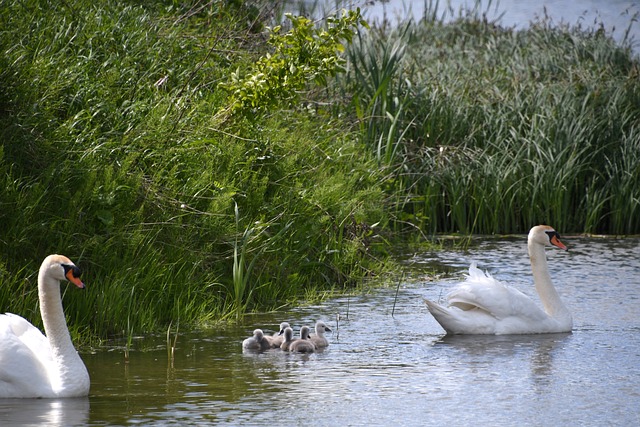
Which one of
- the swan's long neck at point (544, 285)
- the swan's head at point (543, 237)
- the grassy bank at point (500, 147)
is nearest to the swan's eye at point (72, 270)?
the swan's long neck at point (544, 285)

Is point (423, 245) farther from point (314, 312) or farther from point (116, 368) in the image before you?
point (116, 368)

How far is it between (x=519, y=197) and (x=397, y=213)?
84.0 inches

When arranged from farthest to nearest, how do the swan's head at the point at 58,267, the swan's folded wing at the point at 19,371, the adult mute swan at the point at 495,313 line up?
the adult mute swan at the point at 495,313 < the swan's head at the point at 58,267 < the swan's folded wing at the point at 19,371

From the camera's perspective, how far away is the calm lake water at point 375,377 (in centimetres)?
652

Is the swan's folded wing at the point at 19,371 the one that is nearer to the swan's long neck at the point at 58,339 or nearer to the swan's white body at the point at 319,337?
the swan's long neck at the point at 58,339

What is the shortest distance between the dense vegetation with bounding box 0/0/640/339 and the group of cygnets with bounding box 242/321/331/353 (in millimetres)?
888

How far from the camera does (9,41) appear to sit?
33.9 feet

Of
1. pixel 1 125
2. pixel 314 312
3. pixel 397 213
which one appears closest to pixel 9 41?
pixel 1 125

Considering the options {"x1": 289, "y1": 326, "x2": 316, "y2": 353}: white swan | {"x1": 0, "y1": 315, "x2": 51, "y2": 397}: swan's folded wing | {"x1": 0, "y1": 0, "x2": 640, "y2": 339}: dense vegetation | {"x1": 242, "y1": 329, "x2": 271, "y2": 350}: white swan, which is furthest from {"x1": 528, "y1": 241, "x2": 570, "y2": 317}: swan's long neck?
{"x1": 0, "y1": 315, "x2": 51, "y2": 397}: swan's folded wing

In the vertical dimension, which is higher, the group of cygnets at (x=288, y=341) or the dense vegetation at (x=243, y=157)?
the dense vegetation at (x=243, y=157)

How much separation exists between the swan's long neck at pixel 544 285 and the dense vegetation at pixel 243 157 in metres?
1.88

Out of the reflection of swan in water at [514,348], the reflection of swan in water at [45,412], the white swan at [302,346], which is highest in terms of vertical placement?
the white swan at [302,346]

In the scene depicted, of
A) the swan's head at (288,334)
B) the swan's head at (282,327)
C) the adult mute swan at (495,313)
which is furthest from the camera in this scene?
the adult mute swan at (495,313)

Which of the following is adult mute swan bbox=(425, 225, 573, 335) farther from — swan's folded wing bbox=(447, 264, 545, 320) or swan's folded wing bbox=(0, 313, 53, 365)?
swan's folded wing bbox=(0, 313, 53, 365)
